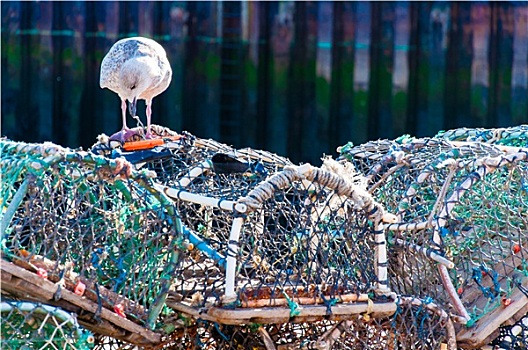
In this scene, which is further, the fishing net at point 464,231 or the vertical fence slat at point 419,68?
the vertical fence slat at point 419,68

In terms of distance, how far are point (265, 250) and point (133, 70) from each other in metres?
1.22

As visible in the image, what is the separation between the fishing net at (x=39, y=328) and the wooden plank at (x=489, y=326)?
1707 millimetres

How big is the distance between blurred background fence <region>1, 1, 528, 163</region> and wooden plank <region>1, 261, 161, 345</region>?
595cm

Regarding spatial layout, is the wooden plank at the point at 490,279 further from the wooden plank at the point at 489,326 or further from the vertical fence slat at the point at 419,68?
the vertical fence slat at the point at 419,68

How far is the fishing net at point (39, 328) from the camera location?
352 cm

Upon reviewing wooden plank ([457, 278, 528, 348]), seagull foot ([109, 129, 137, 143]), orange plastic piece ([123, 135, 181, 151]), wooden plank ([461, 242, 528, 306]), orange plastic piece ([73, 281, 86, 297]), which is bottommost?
wooden plank ([457, 278, 528, 348])

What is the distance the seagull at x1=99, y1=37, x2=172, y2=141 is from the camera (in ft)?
16.8

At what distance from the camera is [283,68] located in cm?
978

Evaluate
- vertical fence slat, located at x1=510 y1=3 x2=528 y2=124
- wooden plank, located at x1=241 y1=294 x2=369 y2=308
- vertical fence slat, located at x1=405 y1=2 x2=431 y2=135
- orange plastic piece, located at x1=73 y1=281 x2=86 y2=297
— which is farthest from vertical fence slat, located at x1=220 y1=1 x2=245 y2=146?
orange plastic piece, located at x1=73 y1=281 x2=86 y2=297

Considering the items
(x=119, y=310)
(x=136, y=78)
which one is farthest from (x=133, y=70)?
(x=119, y=310)

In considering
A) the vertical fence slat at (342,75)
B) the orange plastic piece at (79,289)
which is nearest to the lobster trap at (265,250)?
the orange plastic piece at (79,289)

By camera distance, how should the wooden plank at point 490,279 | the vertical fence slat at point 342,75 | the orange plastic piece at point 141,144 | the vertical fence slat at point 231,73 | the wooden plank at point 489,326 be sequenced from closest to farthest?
the wooden plank at point 489,326
the wooden plank at point 490,279
the orange plastic piece at point 141,144
the vertical fence slat at point 342,75
the vertical fence slat at point 231,73

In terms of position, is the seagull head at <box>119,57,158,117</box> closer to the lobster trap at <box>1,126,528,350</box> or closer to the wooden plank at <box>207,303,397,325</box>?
the lobster trap at <box>1,126,528,350</box>

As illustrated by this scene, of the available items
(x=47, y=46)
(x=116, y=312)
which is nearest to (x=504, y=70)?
(x=47, y=46)
